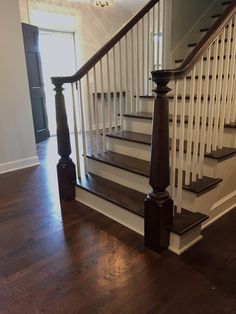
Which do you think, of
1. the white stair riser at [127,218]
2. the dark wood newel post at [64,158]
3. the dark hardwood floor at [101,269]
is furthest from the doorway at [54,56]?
the dark hardwood floor at [101,269]

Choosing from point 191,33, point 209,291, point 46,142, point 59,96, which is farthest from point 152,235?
point 46,142

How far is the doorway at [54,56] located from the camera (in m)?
5.15

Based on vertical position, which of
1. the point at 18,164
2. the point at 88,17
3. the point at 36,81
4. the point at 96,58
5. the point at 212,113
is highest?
the point at 88,17

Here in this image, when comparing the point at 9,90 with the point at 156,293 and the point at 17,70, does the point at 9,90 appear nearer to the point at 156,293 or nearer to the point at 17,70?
Result: the point at 17,70

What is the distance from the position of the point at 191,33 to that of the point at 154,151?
2.84 m

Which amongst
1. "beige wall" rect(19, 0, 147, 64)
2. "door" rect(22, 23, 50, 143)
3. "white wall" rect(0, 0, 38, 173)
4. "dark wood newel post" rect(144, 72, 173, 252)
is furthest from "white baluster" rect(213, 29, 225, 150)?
"beige wall" rect(19, 0, 147, 64)

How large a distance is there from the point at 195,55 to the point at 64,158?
1.47 metres

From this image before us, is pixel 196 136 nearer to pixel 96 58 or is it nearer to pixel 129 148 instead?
pixel 129 148

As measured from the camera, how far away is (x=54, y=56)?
17.5 feet

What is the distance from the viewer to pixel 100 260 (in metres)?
1.72

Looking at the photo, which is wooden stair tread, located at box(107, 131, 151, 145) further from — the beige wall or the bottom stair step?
the beige wall

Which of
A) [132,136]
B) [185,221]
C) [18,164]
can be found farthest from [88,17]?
[185,221]

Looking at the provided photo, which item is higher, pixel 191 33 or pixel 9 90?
pixel 191 33

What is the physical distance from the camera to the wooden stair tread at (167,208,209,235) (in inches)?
67.9
